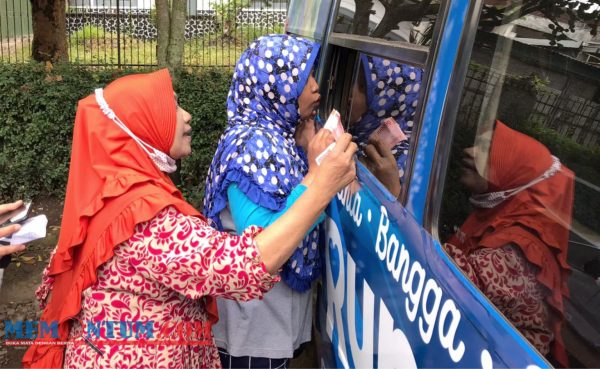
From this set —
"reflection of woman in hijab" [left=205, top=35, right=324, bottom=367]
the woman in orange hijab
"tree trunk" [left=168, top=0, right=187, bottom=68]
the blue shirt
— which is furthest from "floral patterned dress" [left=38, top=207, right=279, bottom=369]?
"tree trunk" [left=168, top=0, right=187, bottom=68]

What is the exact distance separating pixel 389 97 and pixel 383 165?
0.30 m

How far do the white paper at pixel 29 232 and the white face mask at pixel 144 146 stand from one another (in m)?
0.43

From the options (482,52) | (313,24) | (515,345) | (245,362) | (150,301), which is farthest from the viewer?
(313,24)

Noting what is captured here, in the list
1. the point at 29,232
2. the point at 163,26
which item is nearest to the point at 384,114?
the point at 29,232

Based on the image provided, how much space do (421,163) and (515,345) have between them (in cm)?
57

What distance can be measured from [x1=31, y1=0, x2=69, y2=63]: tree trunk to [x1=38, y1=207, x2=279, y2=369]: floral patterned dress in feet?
19.9

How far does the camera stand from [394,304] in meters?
1.46

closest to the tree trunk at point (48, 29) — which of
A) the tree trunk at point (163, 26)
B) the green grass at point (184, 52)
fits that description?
the green grass at point (184, 52)

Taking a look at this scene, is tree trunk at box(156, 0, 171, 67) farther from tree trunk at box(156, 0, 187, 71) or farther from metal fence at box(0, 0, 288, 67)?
metal fence at box(0, 0, 288, 67)

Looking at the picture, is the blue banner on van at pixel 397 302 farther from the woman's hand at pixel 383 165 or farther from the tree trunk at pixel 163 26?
the tree trunk at pixel 163 26

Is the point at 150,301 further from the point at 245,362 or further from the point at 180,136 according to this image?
the point at 245,362

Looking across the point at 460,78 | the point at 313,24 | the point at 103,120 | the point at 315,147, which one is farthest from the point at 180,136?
the point at 313,24

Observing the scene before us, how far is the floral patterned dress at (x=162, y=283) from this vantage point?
1518 millimetres

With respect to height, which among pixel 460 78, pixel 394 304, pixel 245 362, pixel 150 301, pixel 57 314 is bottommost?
pixel 245 362
